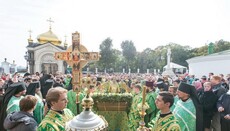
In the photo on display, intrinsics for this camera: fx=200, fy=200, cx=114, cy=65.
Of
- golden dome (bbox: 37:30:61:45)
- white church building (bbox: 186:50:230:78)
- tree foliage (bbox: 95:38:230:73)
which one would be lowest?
white church building (bbox: 186:50:230:78)

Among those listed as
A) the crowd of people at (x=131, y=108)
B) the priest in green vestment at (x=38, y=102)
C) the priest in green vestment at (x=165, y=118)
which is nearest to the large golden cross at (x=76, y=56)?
the crowd of people at (x=131, y=108)

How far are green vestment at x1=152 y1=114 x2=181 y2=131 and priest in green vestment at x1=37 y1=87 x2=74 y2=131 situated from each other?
127 centimetres

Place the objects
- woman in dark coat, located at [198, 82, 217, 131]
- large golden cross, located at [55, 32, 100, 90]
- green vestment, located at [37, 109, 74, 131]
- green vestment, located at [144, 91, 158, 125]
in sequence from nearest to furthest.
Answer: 1. green vestment, located at [37, 109, 74, 131]
2. large golden cross, located at [55, 32, 100, 90]
3. green vestment, located at [144, 91, 158, 125]
4. woman in dark coat, located at [198, 82, 217, 131]

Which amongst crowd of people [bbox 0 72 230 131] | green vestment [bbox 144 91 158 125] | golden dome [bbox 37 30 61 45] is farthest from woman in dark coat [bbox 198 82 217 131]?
golden dome [bbox 37 30 61 45]

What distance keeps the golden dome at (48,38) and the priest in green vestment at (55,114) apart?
36.0 metres

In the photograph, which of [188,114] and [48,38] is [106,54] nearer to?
[48,38]

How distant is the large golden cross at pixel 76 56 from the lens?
4629mm

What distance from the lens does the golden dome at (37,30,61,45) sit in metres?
36.5

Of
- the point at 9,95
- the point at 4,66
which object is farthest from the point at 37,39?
the point at 9,95

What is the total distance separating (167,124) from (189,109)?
5.11ft

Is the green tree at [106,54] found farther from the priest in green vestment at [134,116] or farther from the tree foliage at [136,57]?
the priest in green vestment at [134,116]

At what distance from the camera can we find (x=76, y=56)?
4633 mm

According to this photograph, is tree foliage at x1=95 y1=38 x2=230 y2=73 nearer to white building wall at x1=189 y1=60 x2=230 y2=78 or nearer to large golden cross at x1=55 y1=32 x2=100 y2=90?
white building wall at x1=189 y1=60 x2=230 y2=78

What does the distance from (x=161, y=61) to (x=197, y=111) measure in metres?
57.5
